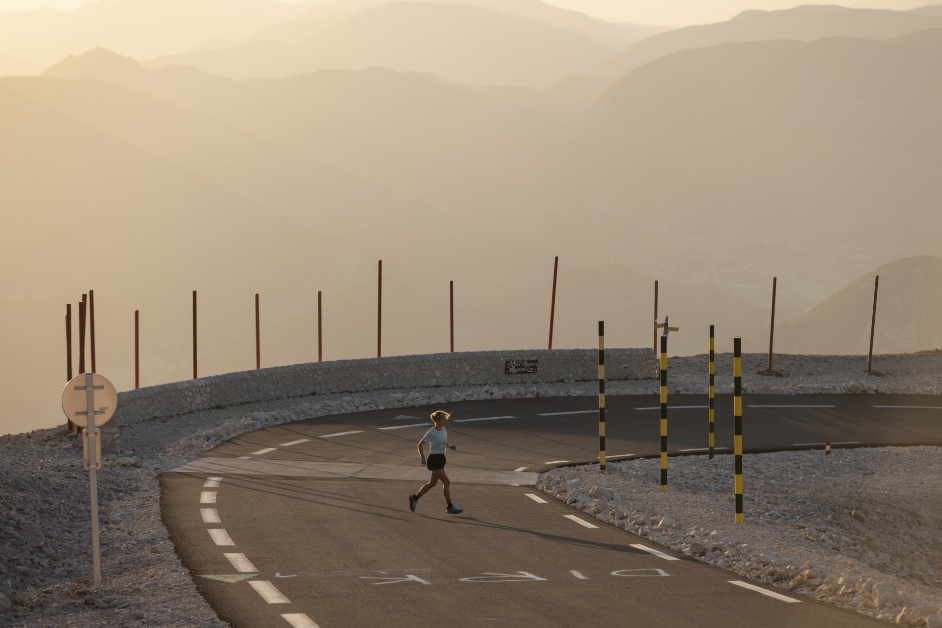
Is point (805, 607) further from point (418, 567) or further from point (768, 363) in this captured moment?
point (768, 363)

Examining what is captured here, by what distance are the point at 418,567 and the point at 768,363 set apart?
24320mm

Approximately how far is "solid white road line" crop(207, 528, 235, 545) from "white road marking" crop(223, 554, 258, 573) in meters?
0.63

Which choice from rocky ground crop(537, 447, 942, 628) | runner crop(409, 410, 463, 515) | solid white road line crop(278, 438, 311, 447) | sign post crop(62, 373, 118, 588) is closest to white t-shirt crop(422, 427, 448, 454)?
runner crop(409, 410, 463, 515)

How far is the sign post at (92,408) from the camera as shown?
368 inches

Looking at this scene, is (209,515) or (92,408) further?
(209,515)

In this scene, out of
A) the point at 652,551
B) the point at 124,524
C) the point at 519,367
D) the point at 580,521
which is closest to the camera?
the point at 652,551

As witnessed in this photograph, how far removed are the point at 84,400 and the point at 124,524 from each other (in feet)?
11.3

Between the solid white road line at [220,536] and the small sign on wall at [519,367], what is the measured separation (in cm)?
1737

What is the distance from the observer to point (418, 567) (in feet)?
33.5

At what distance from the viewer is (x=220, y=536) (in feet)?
37.8

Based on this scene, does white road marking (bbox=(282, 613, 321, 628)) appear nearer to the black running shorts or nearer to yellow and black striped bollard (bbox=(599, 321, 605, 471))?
the black running shorts

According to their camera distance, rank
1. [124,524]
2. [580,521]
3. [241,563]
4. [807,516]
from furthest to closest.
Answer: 1. [807,516]
2. [580,521]
3. [124,524]
4. [241,563]

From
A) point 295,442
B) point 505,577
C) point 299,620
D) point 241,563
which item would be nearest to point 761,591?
point 505,577

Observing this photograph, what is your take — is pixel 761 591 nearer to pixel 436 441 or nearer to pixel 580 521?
pixel 580 521
